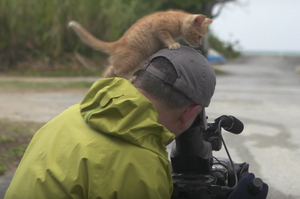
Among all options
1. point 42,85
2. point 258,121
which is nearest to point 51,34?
point 42,85

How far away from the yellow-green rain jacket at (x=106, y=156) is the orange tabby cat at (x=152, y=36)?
81cm

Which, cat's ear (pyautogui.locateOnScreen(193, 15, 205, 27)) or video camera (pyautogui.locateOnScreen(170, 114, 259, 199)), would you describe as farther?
cat's ear (pyautogui.locateOnScreen(193, 15, 205, 27))

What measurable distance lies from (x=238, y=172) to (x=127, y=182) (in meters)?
0.80

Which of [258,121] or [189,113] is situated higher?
[189,113]

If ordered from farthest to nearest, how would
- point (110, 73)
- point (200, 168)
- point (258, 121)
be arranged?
point (258, 121)
point (110, 73)
point (200, 168)

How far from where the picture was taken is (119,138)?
52.4 inches

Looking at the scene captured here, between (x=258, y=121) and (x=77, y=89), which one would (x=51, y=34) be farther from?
(x=258, y=121)

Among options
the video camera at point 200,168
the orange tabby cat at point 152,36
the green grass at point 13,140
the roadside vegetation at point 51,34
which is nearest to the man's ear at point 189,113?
the video camera at point 200,168

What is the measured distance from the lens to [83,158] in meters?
1.28

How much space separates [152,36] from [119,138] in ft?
3.35

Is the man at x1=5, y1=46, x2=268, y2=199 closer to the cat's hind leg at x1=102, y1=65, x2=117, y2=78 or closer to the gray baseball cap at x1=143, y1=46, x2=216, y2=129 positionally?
the gray baseball cap at x1=143, y1=46, x2=216, y2=129

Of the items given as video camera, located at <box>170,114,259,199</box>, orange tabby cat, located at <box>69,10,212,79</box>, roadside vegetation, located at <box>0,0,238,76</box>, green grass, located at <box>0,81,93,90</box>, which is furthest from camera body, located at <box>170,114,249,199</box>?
roadside vegetation, located at <box>0,0,238,76</box>

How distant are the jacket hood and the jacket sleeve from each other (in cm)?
7

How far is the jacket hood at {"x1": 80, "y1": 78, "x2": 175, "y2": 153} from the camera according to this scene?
1310 mm
